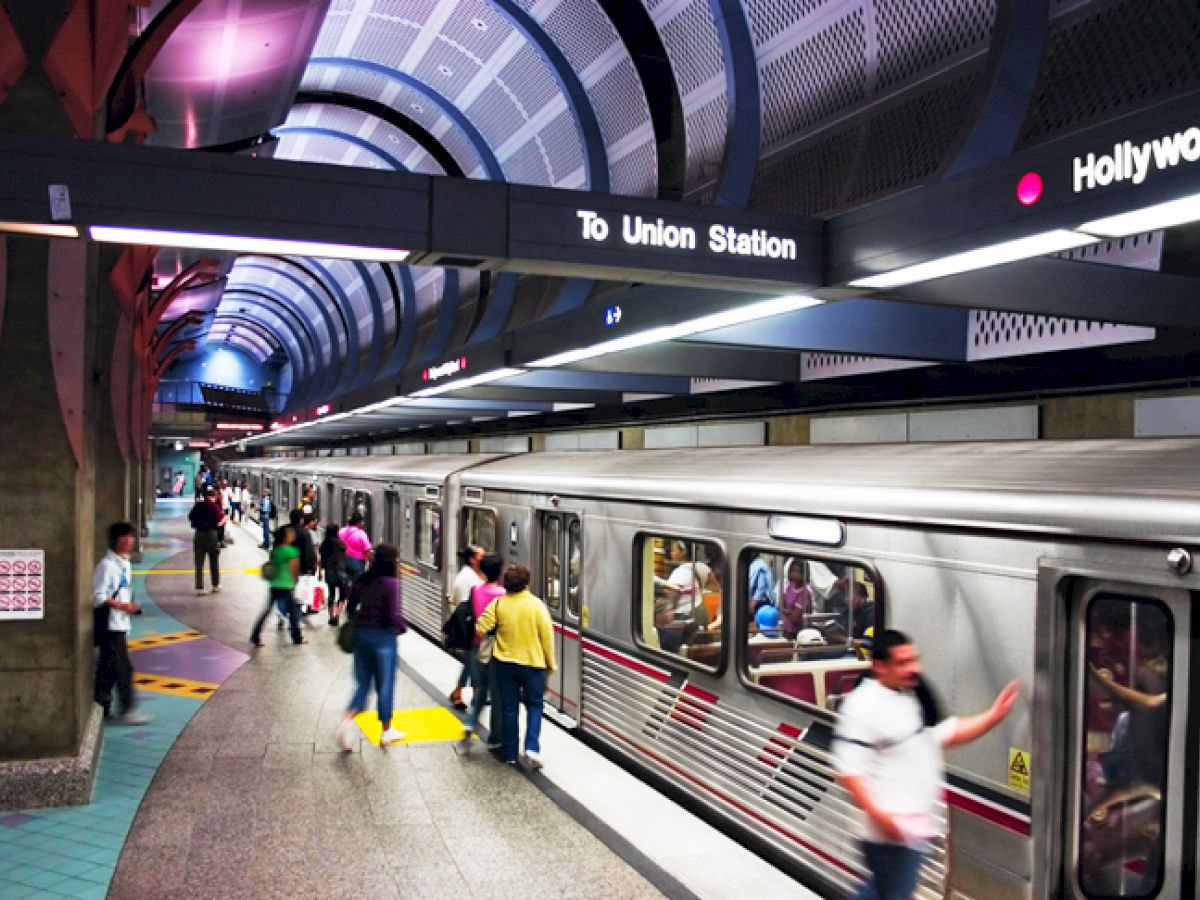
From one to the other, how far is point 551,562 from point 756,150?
444 centimetres

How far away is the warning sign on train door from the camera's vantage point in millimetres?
3918

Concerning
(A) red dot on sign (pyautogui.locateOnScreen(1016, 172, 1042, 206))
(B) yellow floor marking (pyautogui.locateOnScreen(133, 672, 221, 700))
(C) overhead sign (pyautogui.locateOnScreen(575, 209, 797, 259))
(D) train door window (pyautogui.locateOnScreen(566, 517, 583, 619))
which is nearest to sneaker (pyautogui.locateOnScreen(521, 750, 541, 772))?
(D) train door window (pyautogui.locateOnScreen(566, 517, 583, 619))

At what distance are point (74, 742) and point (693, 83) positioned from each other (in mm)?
6683

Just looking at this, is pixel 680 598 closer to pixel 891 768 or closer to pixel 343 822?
pixel 343 822

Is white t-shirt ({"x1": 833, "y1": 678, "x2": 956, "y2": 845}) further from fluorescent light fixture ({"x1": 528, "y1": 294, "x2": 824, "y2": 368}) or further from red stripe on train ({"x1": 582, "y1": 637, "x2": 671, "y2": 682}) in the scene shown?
red stripe on train ({"x1": 582, "y1": 637, "x2": 671, "y2": 682})

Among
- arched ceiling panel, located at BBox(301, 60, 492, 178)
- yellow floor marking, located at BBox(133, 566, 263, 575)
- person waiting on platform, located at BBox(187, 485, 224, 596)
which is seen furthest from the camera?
yellow floor marking, located at BBox(133, 566, 263, 575)

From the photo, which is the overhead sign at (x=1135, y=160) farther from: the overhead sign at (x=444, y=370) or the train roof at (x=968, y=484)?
the overhead sign at (x=444, y=370)

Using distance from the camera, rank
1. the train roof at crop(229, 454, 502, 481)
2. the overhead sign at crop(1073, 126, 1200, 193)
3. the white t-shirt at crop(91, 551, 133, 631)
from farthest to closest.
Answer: the train roof at crop(229, 454, 502, 481), the white t-shirt at crop(91, 551, 133, 631), the overhead sign at crop(1073, 126, 1200, 193)

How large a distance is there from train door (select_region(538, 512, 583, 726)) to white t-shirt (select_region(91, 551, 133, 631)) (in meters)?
3.42

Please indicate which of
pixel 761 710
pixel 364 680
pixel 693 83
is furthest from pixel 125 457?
pixel 761 710

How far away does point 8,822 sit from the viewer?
19.8 feet

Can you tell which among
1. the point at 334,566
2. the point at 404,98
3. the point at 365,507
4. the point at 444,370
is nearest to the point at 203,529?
the point at 365,507

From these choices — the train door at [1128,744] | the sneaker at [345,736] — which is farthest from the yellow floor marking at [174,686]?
the train door at [1128,744]

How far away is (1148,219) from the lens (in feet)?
10.2
